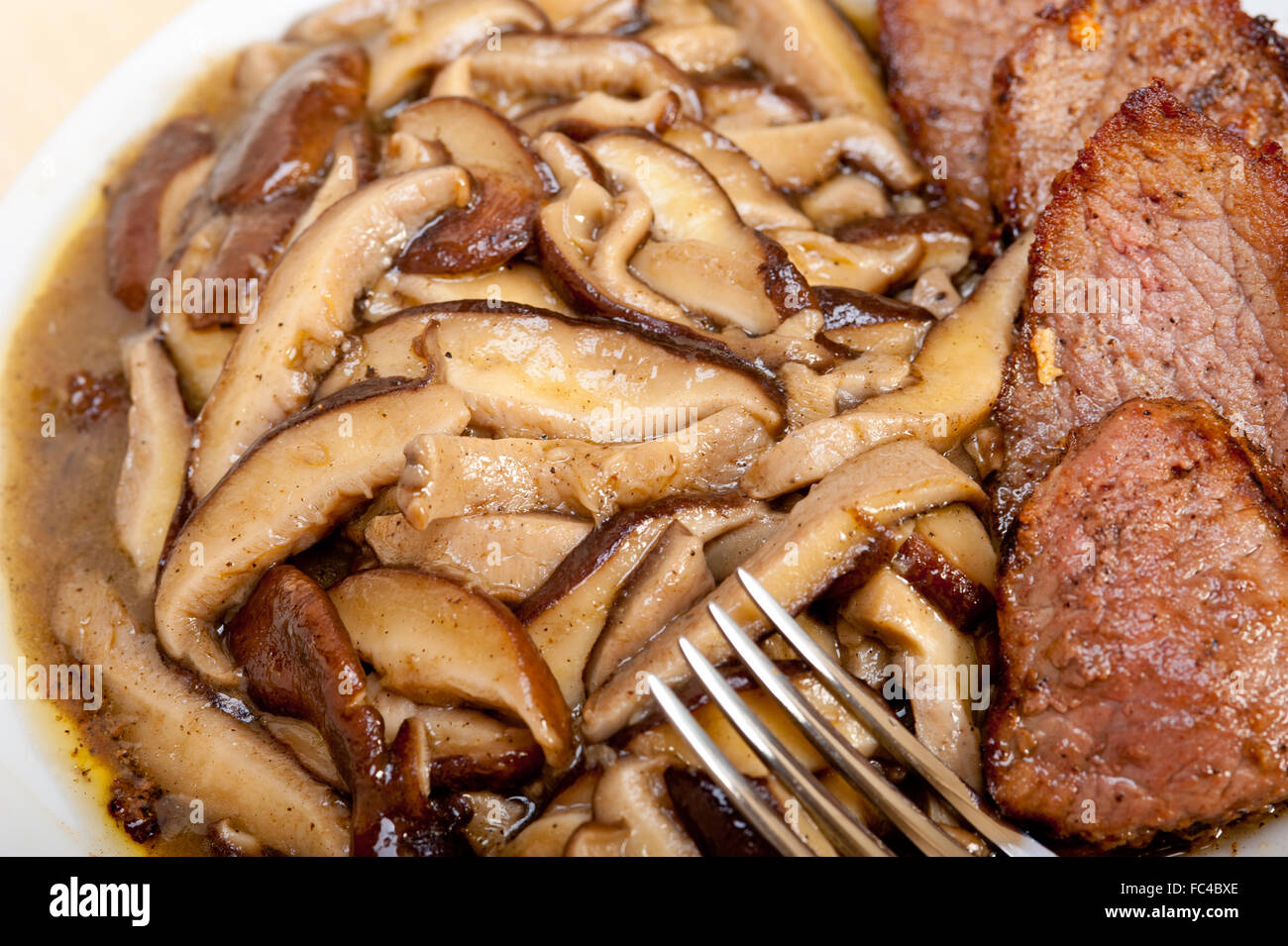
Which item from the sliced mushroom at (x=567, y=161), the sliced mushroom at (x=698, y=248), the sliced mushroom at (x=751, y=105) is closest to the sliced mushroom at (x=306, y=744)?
the sliced mushroom at (x=698, y=248)

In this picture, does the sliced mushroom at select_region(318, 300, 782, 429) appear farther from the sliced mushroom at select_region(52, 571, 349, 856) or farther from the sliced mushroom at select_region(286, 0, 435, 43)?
the sliced mushroom at select_region(286, 0, 435, 43)

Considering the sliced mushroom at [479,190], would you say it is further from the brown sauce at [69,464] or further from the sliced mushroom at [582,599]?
the brown sauce at [69,464]

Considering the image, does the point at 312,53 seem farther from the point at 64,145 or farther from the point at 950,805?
the point at 950,805

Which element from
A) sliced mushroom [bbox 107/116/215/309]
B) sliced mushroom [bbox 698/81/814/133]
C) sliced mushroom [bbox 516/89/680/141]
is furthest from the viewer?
sliced mushroom [bbox 698/81/814/133]

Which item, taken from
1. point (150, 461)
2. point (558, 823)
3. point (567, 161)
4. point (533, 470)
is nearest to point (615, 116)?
point (567, 161)

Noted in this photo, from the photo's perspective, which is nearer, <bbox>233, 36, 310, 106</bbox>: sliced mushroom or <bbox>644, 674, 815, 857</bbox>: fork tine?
<bbox>644, 674, 815, 857</bbox>: fork tine

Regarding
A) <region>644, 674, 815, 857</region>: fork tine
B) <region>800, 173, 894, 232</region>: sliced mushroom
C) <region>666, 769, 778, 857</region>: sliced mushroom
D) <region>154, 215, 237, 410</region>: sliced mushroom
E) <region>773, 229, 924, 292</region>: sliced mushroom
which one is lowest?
<region>666, 769, 778, 857</region>: sliced mushroom

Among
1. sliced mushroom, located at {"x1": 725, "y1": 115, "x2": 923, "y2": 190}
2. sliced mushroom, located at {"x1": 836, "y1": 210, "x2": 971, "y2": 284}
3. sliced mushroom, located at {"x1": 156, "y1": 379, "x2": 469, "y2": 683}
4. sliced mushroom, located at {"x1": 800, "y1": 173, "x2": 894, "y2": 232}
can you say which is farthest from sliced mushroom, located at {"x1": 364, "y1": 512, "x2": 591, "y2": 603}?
sliced mushroom, located at {"x1": 725, "y1": 115, "x2": 923, "y2": 190}
